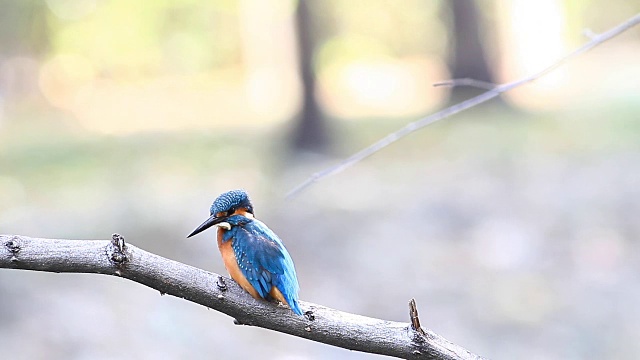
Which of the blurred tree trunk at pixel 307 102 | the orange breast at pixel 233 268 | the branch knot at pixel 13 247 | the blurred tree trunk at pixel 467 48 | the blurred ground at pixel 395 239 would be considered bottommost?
the branch knot at pixel 13 247

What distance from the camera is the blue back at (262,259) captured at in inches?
82.9

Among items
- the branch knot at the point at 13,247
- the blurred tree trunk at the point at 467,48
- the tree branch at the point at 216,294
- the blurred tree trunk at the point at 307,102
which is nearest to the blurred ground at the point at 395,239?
the blurred tree trunk at the point at 307,102

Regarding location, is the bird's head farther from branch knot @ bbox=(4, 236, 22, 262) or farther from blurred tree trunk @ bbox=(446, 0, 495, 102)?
blurred tree trunk @ bbox=(446, 0, 495, 102)

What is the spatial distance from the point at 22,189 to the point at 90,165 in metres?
1.89

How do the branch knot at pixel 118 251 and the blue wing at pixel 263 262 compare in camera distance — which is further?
the blue wing at pixel 263 262

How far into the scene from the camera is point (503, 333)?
6359 mm

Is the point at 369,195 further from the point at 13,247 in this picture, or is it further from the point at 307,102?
the point at 13,247

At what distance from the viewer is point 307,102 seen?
1145 cm

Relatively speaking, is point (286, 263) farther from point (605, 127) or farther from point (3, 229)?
point (605, 127)

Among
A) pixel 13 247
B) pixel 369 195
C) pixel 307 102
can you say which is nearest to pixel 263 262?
pixel 13 247

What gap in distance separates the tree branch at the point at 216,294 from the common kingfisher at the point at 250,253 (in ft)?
0.13

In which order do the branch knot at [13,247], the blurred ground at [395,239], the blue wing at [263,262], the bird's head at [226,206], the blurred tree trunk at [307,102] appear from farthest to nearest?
the blurred tree trunk at [307,102] → the blurred ground at [395,239] → the bird's head at [226,206] → the blue wing at [263,262] → the branch knot at [13,247]

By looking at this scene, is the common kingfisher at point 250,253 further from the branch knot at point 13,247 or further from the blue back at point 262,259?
the branch knot at point 13,247

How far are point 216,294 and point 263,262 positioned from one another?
0.22 metres
